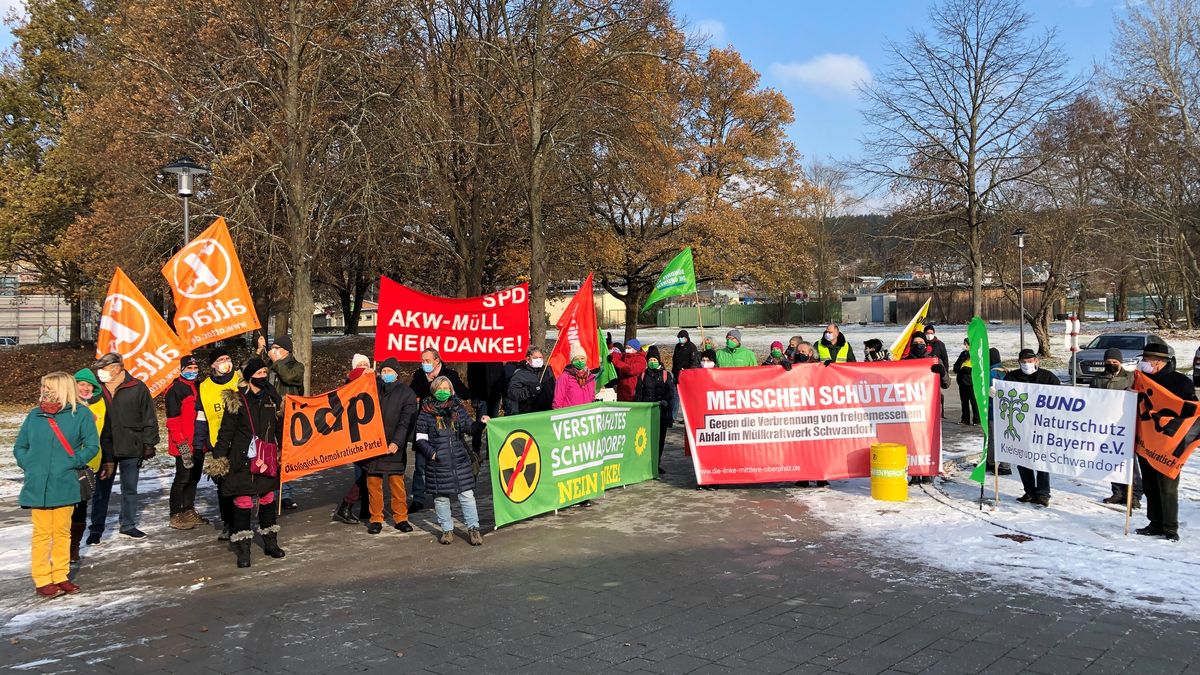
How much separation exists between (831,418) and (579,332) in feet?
11.7

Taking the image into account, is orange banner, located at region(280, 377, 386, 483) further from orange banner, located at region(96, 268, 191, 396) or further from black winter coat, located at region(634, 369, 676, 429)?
black winter coat, located at region(634, 369, 676, 429)

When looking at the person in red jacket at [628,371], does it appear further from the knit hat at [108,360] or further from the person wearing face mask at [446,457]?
the knit hat at [108,360]

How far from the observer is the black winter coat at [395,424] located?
924 cm

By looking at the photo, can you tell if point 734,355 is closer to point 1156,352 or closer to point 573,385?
point 573,385

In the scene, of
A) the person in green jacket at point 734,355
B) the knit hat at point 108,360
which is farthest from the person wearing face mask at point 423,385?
the person in green jacket at point 734,355

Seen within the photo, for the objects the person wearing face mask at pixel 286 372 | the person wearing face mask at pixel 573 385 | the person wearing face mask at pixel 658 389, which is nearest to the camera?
the person wearing face mask at pixel 286 372

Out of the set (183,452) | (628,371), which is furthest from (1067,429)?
(183,452)

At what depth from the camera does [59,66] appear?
32.2 metres

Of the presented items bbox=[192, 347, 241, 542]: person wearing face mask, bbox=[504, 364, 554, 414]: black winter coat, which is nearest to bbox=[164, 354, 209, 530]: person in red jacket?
bbox=[192, 347, 241, 542]: person wearing face mask

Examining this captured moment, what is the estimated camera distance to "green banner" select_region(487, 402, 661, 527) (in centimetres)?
911

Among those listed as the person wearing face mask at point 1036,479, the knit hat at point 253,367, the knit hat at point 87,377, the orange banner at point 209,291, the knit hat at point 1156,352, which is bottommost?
the person wearing face mask at point 1036,479

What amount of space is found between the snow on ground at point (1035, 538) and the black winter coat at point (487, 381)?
516 cm

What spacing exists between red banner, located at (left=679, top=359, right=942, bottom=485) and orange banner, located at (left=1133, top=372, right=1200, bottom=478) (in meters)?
2.66

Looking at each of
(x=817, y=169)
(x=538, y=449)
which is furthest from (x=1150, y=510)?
(x=817, y=169)
